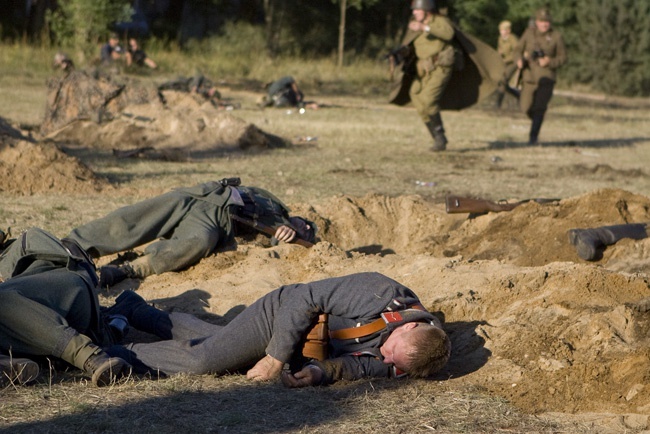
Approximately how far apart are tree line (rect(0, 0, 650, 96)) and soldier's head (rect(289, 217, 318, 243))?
944 inches

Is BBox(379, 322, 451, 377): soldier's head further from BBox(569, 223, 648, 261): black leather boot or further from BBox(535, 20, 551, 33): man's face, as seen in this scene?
BBox(535, 20, 551, 33): man's face

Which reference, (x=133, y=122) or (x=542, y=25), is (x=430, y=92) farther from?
(x=133, y=122)

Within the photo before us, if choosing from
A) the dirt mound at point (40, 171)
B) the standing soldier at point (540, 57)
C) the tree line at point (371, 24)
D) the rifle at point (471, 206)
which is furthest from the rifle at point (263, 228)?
the tree line at point (371, 24)

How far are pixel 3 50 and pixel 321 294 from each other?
24239 millimetres

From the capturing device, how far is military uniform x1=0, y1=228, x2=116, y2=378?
4504mm

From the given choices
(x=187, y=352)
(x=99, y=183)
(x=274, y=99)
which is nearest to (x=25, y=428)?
(x=187, y=352)

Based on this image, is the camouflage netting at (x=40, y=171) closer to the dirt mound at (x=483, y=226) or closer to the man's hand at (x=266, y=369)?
the dirt mound at (x=483, y=226)

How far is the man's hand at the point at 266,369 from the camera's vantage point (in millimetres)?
4668

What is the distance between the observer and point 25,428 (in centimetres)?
389

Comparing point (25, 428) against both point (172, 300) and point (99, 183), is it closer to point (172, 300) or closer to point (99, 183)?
point (172, 300)

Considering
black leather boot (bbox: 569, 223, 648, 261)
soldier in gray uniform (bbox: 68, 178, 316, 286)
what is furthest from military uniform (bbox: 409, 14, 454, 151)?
soldier in gray uniform (bbox: 68, 178, 316, 286)

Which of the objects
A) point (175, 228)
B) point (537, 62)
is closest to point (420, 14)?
point (537, 62)

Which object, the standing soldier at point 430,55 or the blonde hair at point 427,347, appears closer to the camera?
the blonde hair at point 427,347

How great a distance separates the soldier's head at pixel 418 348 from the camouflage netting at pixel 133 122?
30.8 feet
